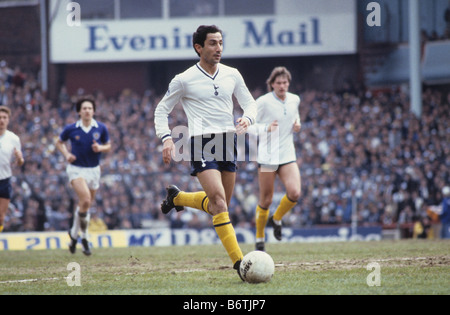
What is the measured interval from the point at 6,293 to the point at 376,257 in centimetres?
556

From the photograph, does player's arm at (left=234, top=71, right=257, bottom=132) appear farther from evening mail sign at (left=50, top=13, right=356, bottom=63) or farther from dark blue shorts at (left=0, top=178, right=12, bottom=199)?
evening mail sign at (left=50, top=13, right=356, bottom=63)

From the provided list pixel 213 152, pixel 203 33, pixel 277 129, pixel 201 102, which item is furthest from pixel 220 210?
pixel 277 129

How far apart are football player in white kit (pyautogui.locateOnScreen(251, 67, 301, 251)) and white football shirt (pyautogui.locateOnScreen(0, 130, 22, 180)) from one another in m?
4.62

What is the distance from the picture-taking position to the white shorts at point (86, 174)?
1296cm

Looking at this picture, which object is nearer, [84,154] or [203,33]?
[203,33]

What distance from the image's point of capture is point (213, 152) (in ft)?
26.9

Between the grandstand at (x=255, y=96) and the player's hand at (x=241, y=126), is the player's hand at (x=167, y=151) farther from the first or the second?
the grandstand at (x=255, y=96)

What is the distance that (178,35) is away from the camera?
111 ft

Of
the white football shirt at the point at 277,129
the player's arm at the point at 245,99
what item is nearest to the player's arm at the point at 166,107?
the player's arm at the point at 245,99

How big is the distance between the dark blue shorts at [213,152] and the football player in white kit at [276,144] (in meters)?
3.27

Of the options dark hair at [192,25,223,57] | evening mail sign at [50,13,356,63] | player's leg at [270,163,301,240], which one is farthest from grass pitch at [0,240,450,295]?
evening mail sign at [50,13,356,63]

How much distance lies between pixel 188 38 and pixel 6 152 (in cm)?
2156

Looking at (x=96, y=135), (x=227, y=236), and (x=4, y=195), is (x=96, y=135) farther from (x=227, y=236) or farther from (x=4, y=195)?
(x=227, y=236)

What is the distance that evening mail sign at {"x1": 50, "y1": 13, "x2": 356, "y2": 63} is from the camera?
33.6 meters
